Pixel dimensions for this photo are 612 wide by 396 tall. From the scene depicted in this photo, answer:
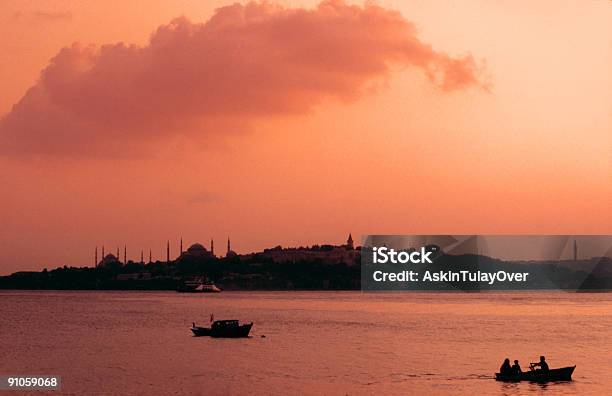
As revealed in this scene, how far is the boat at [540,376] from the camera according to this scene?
41.6m

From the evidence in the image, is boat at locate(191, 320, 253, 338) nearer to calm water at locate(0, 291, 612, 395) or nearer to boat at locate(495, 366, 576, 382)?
calm water at locate(0, 291, 612, 395)

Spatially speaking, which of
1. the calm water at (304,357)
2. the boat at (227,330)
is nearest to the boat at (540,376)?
the calm water at (304,357)

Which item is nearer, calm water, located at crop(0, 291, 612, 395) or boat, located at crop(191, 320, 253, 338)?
calm water, located at crop(0, 291, 612, 395)

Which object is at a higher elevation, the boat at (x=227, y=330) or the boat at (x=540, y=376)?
the boat at (x=227, y=330)

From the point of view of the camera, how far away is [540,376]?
41625 millimetres

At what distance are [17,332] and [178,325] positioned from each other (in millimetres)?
15025

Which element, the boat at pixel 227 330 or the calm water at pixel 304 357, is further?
the boat at pixel 227 330

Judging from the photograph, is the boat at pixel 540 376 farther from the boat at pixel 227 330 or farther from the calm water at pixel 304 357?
the boat at pixel 227 330

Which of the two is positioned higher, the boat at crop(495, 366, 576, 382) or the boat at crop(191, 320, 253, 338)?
the boat at crop(191, 320, 253, 338)

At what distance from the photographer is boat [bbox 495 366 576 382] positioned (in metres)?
41.6

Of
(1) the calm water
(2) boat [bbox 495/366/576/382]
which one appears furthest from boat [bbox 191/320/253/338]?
(2) boat [bbox 495/366/576/382]

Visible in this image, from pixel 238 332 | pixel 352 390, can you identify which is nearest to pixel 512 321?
pixel 238 332

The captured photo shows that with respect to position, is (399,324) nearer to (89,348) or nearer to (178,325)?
(178,325)

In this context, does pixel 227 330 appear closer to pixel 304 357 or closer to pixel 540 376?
pixel 304 357
